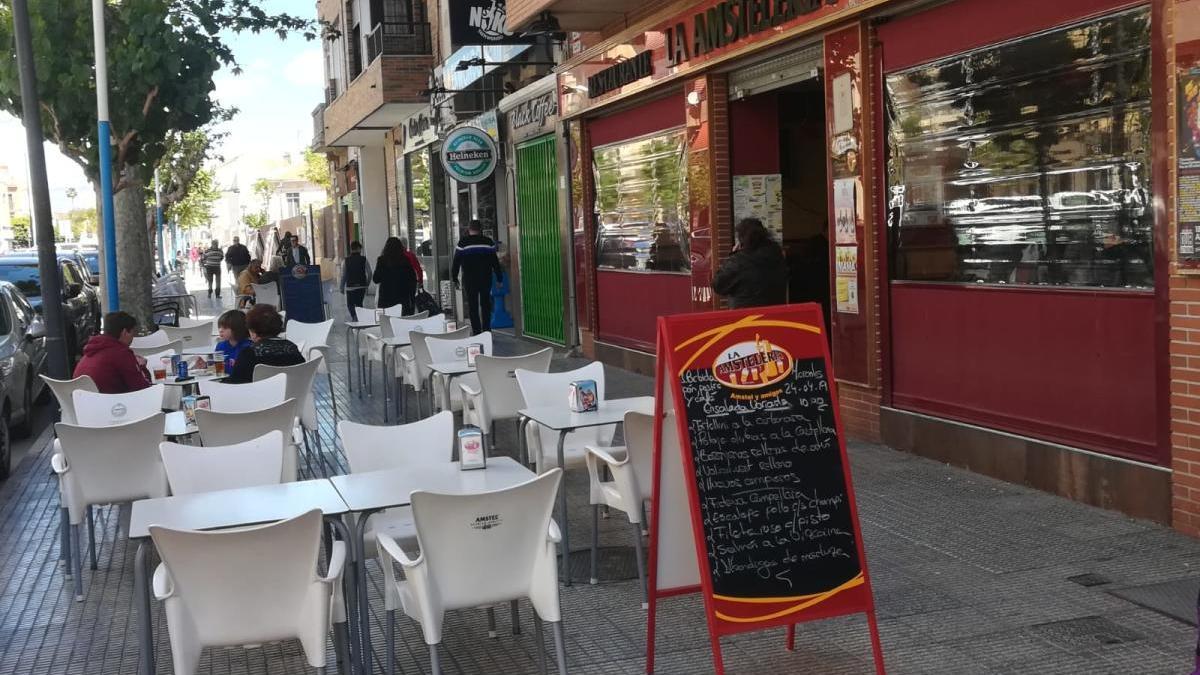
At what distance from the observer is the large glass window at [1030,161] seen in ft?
21.7

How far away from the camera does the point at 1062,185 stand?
23.3 ft

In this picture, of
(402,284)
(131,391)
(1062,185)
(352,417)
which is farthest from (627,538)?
(402,284)

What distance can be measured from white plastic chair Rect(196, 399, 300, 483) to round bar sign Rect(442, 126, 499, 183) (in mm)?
10421

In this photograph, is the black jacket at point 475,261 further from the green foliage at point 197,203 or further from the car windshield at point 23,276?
the green foliage at point 197,203

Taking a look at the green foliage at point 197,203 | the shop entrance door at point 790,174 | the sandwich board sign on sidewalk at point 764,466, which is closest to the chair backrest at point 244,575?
the sandwich board sign on sidewalk at point 764,466

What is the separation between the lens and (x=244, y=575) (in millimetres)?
4000

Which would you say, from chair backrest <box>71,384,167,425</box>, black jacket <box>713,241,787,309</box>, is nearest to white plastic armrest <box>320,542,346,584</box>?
chair backrest <box>71,384,167,425</box>

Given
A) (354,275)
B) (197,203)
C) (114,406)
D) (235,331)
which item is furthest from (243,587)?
(197,203)

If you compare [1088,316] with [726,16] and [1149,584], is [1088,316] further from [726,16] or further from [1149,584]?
[726,16]

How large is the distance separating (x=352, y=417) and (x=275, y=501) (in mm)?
7161

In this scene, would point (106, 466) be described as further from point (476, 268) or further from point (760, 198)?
point (476, 268)

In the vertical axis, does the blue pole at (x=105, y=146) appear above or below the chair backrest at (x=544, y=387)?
above

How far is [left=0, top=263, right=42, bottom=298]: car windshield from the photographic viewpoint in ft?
55.2

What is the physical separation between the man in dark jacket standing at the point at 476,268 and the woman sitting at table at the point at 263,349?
776cm
